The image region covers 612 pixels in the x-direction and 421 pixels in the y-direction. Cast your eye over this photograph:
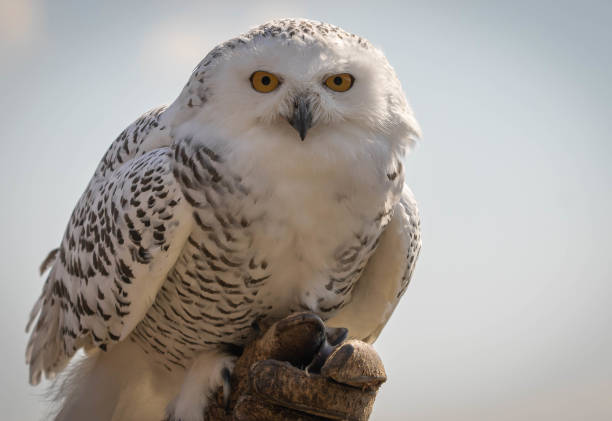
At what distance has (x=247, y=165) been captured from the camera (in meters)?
1.73

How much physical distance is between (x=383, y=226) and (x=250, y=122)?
0.53m

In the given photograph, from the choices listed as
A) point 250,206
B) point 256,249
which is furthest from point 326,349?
point 250,206

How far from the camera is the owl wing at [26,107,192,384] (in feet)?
5.98

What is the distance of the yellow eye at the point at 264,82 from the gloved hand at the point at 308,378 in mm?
647

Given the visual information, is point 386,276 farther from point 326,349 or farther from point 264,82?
point 264,82

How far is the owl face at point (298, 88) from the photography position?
5.63 ft

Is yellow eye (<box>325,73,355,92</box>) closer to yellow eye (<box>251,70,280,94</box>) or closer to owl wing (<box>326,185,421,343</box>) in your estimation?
yellow eye (<box>251,70,280,94</box>)

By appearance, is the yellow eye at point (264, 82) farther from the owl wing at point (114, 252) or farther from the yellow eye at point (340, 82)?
the owl wing at point (114, 252)

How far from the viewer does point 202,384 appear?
79.0 inches

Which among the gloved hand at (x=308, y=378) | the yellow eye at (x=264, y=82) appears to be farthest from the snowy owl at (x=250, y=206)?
the gloved hand at (x=308, y=378)

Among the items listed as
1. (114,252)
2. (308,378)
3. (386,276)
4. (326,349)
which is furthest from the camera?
(386,276)

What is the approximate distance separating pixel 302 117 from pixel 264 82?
0.19 m

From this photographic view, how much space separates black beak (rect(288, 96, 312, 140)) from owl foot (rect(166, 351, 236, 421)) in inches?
32.2

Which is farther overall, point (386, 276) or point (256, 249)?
point (386, 276)
